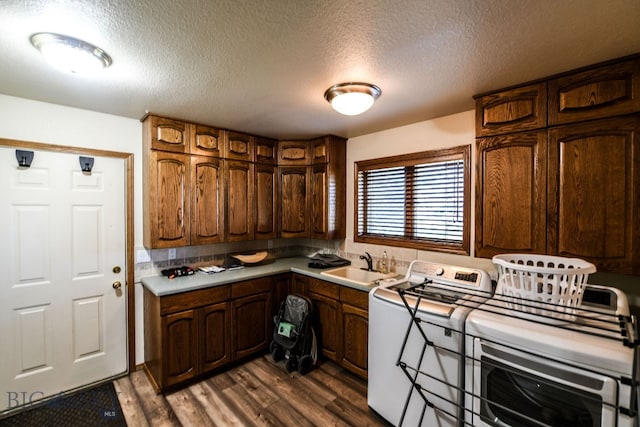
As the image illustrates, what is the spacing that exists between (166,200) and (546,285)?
8.81 feet

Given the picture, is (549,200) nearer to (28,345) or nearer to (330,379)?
(330,379)

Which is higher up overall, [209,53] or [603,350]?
[209,53]

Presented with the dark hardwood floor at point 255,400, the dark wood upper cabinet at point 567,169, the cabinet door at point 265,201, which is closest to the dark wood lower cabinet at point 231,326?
the dark hardwood floor at point 255,400

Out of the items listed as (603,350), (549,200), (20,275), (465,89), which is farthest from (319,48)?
(20,275)

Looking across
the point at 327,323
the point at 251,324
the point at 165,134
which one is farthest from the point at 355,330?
the point at 165,134

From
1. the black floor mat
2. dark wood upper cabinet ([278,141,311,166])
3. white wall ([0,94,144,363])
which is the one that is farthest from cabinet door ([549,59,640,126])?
the black floor mat

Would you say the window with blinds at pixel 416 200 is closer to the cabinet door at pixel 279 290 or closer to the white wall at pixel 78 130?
the cabinet door at pixel 279 290

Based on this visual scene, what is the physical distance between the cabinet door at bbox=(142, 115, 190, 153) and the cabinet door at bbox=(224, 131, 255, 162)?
0.39 m

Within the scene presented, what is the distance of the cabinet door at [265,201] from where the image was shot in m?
3.09

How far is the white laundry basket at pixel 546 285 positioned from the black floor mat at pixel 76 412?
103 inches

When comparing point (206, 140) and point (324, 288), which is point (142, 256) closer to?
point (206, 140)

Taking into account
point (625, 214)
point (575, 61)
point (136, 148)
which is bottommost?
point (625, 214)

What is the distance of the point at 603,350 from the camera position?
3.45 ft

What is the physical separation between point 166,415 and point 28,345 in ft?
3.89
